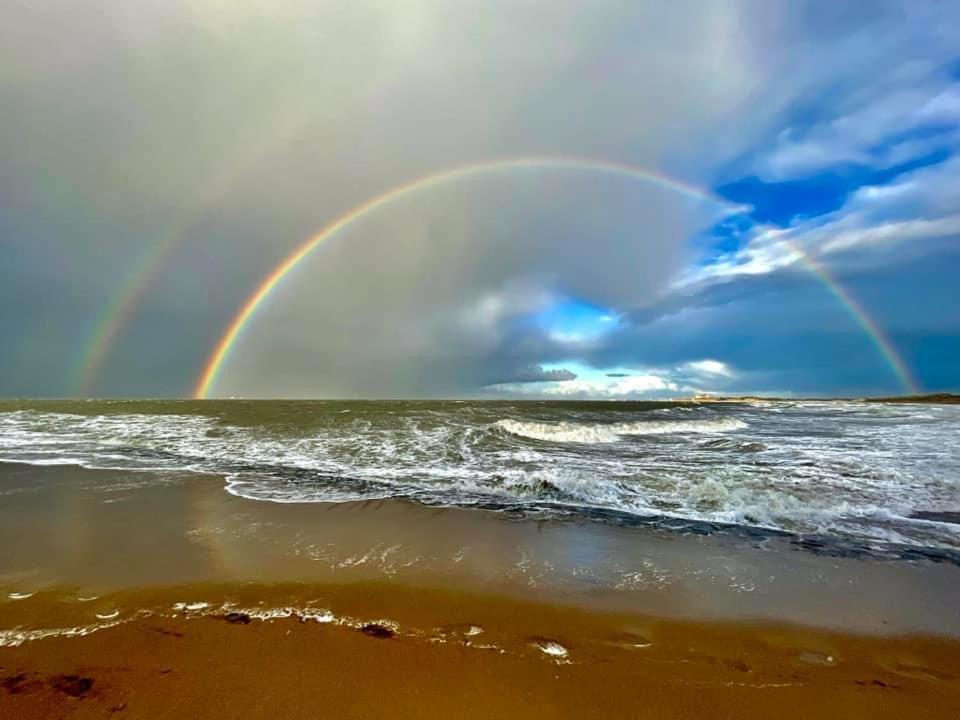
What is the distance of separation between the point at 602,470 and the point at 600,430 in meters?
12.2

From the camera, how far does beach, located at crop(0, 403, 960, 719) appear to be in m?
3.14

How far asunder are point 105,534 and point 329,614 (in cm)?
444

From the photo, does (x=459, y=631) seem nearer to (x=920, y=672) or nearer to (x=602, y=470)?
(x=920, y=672)

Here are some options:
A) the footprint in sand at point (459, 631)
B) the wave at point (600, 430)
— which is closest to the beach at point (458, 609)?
the footprint in sand at point (459, 631)

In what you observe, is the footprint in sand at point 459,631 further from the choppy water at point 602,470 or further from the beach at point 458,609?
the choppy water at point 602,470

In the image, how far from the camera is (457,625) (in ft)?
13.4

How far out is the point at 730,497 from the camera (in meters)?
8.76

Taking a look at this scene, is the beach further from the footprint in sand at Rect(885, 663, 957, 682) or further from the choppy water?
the choppy water

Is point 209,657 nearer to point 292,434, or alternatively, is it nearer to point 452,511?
point 452,511

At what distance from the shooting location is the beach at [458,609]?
3.14 metres

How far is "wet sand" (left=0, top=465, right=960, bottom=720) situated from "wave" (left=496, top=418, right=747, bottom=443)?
45.5 feet

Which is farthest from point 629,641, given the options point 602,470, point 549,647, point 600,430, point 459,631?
point 600,430

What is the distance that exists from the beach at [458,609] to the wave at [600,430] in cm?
1176

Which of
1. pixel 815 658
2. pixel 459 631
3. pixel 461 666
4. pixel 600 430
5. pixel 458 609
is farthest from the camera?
pixel 600 430
